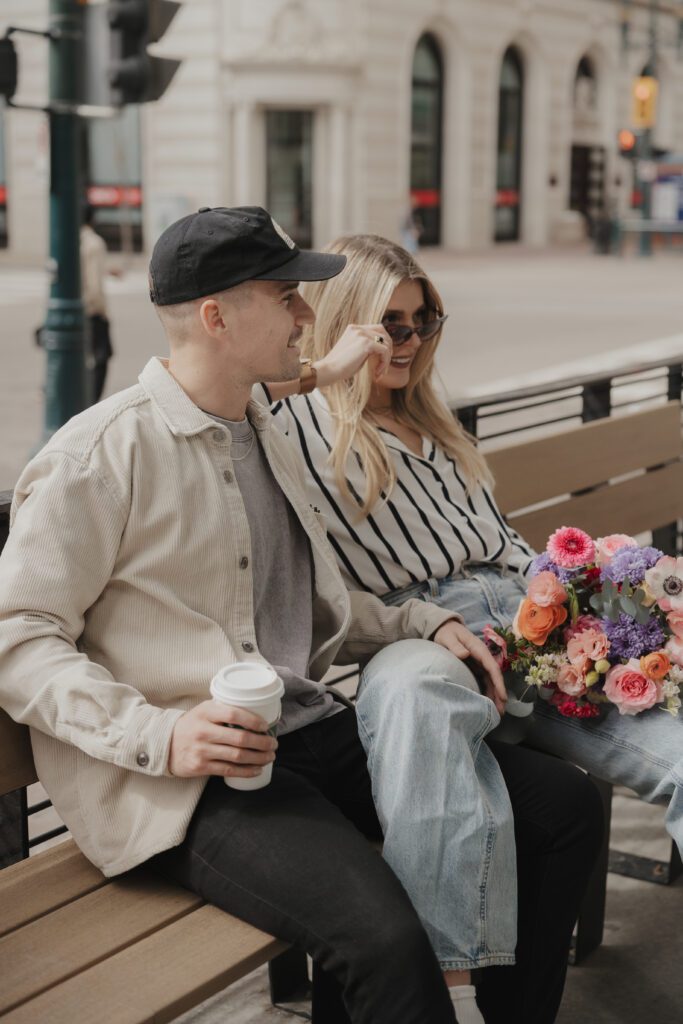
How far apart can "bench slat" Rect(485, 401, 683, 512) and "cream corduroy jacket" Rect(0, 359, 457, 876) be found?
1614 mm

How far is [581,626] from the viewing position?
3.01 m

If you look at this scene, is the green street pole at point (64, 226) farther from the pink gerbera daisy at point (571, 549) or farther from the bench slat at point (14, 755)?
the bench slat at point (14, 755)

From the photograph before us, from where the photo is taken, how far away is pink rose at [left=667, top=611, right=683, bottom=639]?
9.66 feet

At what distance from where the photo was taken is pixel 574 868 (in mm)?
2709

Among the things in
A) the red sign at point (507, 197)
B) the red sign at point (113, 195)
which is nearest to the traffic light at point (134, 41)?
the red sign at point (113, 195)

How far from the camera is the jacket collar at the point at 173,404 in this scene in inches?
102

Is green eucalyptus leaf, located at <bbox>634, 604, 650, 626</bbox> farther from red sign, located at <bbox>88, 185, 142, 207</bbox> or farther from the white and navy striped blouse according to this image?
red sign, located at <bbox>88, 185, 142, 207</bbox>

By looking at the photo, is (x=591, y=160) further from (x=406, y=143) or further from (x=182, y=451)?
(x=182, y=451)

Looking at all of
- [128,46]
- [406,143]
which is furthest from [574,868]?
[406,143]

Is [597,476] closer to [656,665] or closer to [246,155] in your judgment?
[656,665]

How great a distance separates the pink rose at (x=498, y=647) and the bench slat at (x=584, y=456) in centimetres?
108

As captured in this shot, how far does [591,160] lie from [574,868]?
1807 inches

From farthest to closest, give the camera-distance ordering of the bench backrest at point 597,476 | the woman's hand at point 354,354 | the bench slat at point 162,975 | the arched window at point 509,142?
1. the arched window at point 509,142
2. the bench backrest at point 597,476
3. the woman's hand at point 354,354
4. the bench slat at point 162,975

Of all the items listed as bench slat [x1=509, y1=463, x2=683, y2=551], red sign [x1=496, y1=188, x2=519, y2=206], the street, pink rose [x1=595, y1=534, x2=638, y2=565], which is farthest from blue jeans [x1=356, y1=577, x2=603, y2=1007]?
red sign [x1=496, y1=188, x2=519, y2=206]
